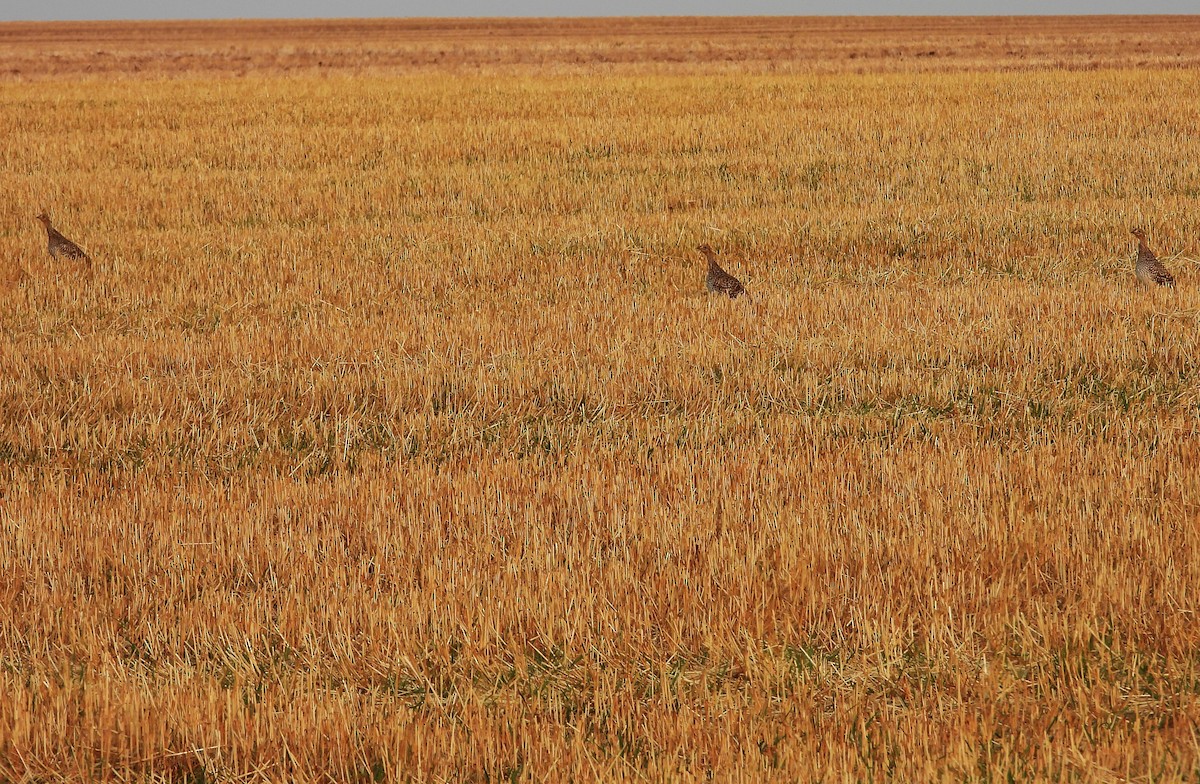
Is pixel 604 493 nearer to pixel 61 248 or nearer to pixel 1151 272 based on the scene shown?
pixel 1151 272

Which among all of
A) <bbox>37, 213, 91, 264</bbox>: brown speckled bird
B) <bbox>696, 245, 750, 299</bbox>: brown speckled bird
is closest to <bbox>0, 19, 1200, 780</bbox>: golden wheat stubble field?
<bbox>696, 245, 750, 299</bbox>: brown speckled bird

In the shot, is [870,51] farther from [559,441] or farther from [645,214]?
[559,441]

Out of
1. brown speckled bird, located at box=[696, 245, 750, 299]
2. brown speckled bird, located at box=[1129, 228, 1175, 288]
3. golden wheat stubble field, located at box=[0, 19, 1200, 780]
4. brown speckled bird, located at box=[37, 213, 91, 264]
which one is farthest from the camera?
brown speckled bird, located at box=[37, 213, 91, 264]

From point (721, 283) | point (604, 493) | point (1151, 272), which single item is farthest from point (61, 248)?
point (1151, 272)

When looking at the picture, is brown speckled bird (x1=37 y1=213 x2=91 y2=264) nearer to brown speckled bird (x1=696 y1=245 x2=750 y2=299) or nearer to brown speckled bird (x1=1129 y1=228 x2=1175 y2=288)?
brown speckled bird (x1=696 y1=245 x2=750 y2=299)

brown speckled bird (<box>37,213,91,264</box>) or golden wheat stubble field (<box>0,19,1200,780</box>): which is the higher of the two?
brown speckled bird (<box>37,213,91,264</box>)

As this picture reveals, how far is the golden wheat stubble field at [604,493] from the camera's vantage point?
3.46 metres

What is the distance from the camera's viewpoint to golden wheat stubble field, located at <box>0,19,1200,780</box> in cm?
346

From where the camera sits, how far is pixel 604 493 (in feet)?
18.3

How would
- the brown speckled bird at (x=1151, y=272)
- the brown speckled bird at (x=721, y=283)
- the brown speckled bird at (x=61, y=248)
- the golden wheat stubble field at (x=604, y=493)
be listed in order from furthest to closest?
the brown speckled bird at (x=61, y=248)
the brown speckled bird at (x=721, y=283)
the brown speckled bird at (x=1151, y=272)
the golden wheat stubble field at (x=604, y=493)

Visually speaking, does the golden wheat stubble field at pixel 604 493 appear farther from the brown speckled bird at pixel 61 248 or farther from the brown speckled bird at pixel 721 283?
the brown speckled bird at pixel 61 248

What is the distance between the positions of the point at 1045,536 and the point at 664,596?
1.57 metres

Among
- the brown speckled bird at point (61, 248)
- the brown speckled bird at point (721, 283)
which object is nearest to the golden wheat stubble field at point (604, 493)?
the brown speckled bird at point (721, 283)

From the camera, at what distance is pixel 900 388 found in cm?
738
